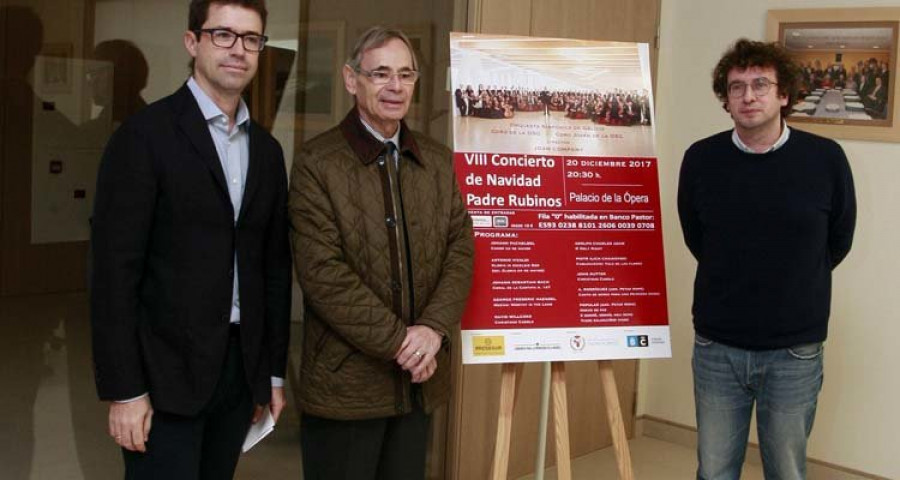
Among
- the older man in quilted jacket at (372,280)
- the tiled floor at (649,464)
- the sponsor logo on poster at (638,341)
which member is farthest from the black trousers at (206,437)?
the tiled floor at (649,464)

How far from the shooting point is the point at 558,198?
10.3ft

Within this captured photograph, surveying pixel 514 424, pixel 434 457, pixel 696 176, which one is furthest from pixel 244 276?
pixel 514 424

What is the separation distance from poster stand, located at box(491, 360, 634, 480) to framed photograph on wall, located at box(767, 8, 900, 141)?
6.34 feet

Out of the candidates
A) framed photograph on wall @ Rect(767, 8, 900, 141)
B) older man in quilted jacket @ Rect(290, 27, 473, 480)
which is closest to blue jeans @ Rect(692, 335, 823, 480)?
older man in quilted jacket @ Rect(290, 27, 473, 480)

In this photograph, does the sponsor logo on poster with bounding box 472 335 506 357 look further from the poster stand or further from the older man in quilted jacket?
the older man in quilted jacket

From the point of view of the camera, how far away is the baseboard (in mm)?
4449

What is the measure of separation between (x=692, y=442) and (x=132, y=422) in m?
3.44

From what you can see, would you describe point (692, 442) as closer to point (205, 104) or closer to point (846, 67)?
point (846, 67)

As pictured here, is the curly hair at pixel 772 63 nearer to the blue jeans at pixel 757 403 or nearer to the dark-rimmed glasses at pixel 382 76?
the blue jeans at pixel 757 403

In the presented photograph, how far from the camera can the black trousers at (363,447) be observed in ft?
8.29

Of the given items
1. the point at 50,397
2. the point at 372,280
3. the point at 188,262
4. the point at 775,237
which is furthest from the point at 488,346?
the point at 50,397

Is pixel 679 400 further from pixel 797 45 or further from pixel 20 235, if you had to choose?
pixel 20 235

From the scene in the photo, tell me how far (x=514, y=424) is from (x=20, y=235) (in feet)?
7.56

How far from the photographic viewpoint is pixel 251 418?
7.84 ft
